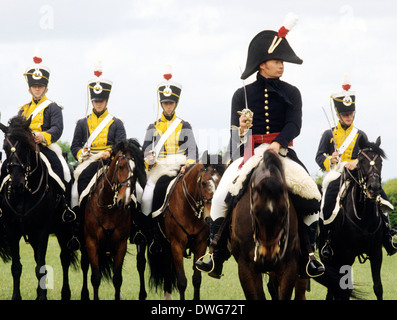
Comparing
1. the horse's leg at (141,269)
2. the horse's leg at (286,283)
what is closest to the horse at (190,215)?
the horse's leg at (141,269)

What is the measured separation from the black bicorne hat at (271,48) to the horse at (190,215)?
10.3 ft

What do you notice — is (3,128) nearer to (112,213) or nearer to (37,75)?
(37,75)

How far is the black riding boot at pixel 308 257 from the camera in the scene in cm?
819

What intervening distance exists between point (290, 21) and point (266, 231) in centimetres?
267

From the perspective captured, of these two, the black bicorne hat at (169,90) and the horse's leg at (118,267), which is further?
the black bicorne hat at (169,90)

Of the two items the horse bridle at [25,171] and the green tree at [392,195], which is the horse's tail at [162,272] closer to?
the horse bridle at [25,171]

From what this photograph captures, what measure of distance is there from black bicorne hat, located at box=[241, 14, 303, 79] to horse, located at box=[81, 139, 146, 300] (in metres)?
3.46

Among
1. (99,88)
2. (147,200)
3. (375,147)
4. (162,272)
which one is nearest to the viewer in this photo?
(375,147)

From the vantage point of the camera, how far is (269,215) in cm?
720

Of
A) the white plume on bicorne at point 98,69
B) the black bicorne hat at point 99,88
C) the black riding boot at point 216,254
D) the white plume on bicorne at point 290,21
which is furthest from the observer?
the white plume on bicorne at point 98,69

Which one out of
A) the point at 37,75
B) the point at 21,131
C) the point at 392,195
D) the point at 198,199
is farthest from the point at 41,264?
the point at 392,195

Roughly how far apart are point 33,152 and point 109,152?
124 cm

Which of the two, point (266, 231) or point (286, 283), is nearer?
point (266, 231)
